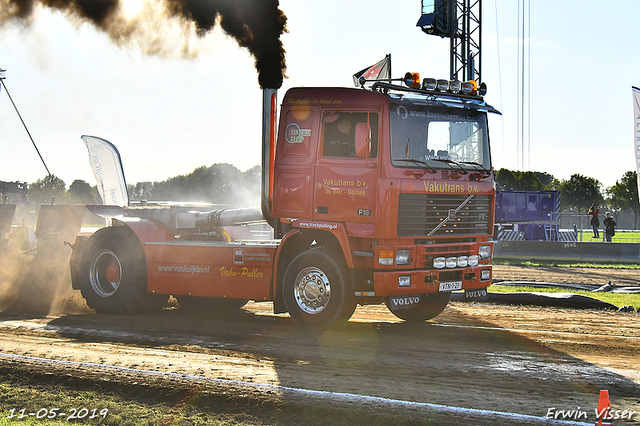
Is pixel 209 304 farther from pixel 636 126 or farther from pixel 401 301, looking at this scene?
pixel 636 126

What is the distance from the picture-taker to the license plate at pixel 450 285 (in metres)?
8.73

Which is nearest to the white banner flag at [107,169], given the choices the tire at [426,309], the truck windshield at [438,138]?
the tire at [426,309]

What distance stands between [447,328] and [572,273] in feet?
34.3

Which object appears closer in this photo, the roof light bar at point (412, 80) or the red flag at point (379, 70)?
the roof light bar at point (412, 80)

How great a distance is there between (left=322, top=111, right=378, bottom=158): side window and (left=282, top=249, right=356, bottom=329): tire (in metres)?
1.41

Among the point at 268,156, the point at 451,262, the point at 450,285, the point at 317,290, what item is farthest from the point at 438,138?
the point at 317,290

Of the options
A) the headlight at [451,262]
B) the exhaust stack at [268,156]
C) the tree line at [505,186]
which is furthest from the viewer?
the tree line at [505,186]

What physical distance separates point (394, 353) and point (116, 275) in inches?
231

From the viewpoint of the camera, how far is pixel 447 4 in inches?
1014

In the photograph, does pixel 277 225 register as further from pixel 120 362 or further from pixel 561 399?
pixel 561 399

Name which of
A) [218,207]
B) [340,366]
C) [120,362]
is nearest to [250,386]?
[340,366]

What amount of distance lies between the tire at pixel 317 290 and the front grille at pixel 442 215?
1.04 metres

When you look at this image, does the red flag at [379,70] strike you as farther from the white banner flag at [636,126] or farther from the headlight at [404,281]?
the white banner flag at [636,126]

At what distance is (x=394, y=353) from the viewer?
25.0 ft
